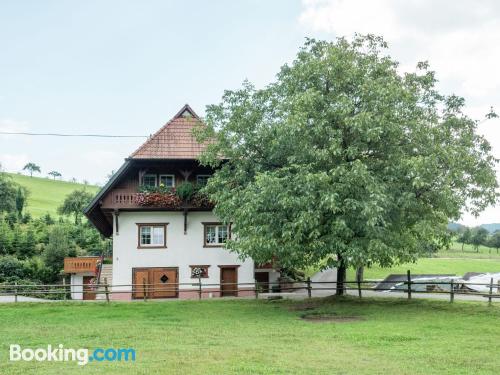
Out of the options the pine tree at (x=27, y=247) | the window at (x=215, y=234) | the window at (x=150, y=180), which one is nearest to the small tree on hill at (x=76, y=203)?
the pine tree at (x=27, y=247)

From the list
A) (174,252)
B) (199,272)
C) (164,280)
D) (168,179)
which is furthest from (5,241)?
(199,272)

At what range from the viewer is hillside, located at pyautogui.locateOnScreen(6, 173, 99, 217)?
110838 millimetres

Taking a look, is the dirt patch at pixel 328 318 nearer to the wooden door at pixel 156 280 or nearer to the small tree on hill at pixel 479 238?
the wooden door at pixel 156 280

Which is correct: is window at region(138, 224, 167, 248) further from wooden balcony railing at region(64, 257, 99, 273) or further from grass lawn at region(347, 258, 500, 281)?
grass lawn at region(347, 258, 500, 281)

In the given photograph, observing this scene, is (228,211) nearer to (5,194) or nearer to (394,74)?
(394,74)

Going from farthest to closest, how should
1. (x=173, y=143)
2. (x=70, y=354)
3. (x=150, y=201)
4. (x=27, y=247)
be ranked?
1. (x=27, y=247)
2. (x=173, y=143)
3. (x=150, y=201)
4. (x=70, y=354)

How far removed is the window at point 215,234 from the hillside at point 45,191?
74414 millimetres

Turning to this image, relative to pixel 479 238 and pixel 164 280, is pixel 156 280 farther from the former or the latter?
pixel 479 238

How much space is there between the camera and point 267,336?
691 inches

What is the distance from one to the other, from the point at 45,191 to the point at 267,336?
122706 millimetres

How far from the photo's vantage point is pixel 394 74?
84.7 ft

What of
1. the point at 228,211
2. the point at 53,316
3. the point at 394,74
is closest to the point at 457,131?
the point at 394,74

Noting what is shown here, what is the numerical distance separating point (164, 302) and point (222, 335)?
11.3 metres

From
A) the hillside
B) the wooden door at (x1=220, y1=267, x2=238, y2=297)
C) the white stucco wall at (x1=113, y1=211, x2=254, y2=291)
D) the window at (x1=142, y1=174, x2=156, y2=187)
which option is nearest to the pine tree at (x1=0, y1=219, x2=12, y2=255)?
the white stucco wall at (x1=113, y1=211, x2=254, y2=291)
